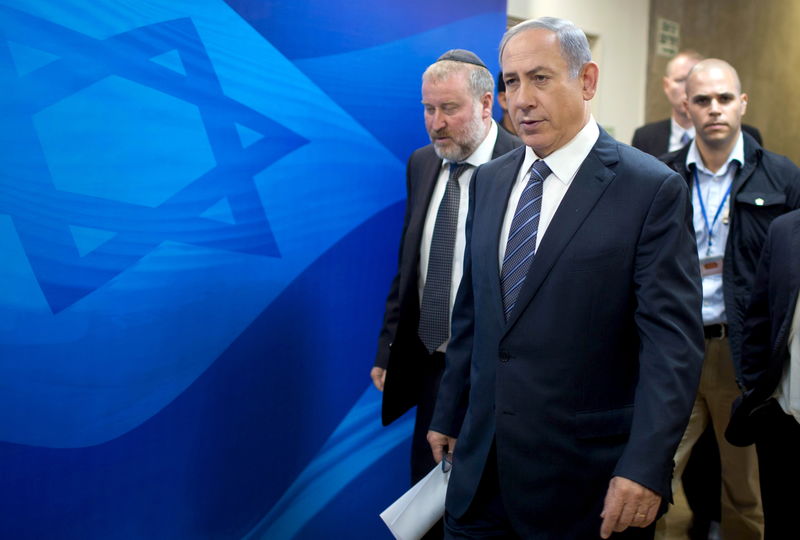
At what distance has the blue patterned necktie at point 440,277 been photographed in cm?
266

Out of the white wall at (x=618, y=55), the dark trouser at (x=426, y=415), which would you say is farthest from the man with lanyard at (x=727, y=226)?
the white wall at (x=618, y=55)

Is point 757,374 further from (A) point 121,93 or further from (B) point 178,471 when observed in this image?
(A) point 121,93

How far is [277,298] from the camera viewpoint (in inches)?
116

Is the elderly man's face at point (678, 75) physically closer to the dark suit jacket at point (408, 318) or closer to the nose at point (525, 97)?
the dark suit jacket at point (408, 318)

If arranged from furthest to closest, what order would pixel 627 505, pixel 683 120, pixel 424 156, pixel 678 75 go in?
pixel 678 75 < pixel 683 120 < pixel 424 156 < pixel 627 505


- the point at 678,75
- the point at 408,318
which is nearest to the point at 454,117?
the point at 408,318

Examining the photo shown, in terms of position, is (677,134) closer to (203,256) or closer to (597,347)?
(203,256)

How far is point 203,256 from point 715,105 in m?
2.16

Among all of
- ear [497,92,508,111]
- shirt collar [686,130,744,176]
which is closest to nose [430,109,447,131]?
ear [497,92,508,111]

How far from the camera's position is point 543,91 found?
1.85 metres

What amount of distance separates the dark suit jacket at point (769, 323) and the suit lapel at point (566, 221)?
0.95 m

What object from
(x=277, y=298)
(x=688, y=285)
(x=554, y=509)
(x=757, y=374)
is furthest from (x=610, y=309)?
(x=277, y=298)

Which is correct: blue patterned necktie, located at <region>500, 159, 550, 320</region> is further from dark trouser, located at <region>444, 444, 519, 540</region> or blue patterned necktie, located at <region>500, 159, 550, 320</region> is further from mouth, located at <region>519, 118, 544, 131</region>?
dark trouser, located at <region>444, 444, 519, 540</region>

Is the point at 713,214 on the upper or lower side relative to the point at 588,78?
lower
